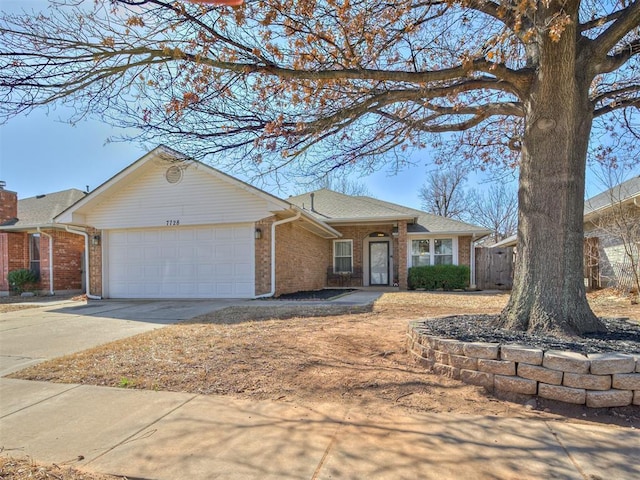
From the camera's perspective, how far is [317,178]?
21.2 feet

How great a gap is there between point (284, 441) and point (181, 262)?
10012 millimetres

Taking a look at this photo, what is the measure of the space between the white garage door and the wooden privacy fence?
Result: 376 inches

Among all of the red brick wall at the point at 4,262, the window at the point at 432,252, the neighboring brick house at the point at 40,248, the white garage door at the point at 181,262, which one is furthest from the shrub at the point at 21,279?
the window at the point at 432,252

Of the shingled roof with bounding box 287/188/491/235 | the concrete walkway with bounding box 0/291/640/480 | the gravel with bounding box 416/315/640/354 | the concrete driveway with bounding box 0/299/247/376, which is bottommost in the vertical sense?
the concrete driveway with bounding box 0/299/247/376

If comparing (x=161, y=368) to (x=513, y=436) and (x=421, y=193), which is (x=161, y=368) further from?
(x=421, y=193)

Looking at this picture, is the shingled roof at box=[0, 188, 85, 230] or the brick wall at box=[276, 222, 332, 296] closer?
the brick wall at box=[276, 222, 332, 296]

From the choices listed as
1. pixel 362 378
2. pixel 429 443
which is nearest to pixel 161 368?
pixel 362 378

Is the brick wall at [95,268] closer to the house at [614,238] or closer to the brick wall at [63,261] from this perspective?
the brick wall at [63,261]

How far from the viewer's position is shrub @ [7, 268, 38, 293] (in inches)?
559

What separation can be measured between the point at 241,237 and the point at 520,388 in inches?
356

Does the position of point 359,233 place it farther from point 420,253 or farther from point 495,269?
point 495,269

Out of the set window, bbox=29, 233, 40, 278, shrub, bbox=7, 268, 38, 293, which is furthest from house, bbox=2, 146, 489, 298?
window, bbox=29, 233, 40, 278

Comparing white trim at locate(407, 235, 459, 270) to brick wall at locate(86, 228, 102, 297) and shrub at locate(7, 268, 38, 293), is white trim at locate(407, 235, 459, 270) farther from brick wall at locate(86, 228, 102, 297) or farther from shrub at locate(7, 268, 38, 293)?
shrub at locate(7, 268, 38, 293)

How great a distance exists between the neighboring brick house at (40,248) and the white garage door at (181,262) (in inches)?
145
